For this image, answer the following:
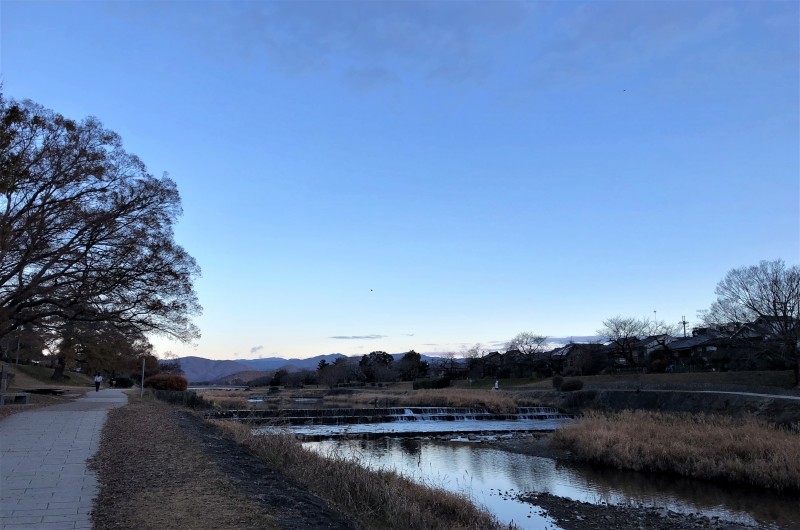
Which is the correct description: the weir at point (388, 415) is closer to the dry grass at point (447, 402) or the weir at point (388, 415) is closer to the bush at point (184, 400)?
the dry grass at point (447, 402)

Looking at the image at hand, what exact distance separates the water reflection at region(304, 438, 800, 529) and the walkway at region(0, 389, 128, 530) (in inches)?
221

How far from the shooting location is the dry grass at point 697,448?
1641 centimetres

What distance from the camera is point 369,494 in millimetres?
8648

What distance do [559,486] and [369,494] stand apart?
1045 centimetres

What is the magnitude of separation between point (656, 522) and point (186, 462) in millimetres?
10210

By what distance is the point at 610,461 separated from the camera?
20.1 meters

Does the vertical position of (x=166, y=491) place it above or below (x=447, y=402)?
above

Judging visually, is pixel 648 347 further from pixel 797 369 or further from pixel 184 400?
pixel 184 400

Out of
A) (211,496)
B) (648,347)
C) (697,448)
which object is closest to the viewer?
(211,496)

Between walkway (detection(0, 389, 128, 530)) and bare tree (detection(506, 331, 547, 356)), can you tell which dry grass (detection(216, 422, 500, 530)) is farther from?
bare tree (detection(506, 331, 547, 356))

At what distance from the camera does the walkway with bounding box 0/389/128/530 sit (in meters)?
6.25

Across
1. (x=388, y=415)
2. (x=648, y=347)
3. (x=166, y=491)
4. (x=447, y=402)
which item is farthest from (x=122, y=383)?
(x=648, y=347)

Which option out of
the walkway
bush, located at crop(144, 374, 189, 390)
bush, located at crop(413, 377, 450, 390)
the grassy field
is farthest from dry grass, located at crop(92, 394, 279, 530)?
bush, located at crop(413, 377, 450, 390)

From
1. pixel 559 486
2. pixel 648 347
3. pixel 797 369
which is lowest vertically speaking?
pixel 559 486
